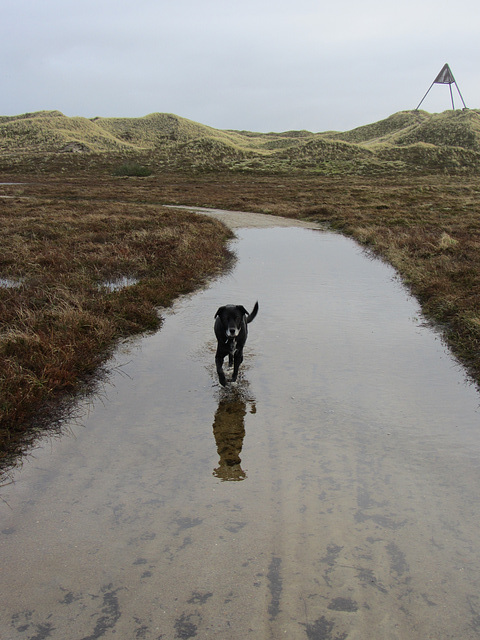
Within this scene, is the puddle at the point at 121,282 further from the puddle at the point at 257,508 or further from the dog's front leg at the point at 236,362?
the dog's front leg at the point at 236,362

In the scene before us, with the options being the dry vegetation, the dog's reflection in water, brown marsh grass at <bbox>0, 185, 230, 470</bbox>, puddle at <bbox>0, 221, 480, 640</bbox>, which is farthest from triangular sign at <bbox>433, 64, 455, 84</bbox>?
the dog's reflection in water

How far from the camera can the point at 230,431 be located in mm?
5582

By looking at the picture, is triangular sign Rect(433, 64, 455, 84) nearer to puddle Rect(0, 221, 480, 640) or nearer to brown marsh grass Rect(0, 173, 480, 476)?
brown marsh grass Rect(0, 173, 480, 476)

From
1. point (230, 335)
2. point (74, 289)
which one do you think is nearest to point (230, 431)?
point (230, 335)

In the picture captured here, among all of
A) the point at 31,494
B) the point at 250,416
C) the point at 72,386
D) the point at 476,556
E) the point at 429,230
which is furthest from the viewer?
the point at 429,230

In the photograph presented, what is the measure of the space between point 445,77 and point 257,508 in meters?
132

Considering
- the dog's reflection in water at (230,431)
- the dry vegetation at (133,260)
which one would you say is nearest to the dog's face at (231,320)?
the dog's reflection in water at (230,431)

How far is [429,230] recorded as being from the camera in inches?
855

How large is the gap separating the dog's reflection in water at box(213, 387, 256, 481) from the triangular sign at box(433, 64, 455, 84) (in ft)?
424

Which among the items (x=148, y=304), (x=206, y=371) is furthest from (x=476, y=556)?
(x=148, y=304)

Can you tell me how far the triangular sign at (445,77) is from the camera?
364 ft

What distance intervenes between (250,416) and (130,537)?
8.05ft

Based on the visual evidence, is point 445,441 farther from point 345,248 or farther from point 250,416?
point 345,248

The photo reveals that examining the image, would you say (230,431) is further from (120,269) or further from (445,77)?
(445,77)
